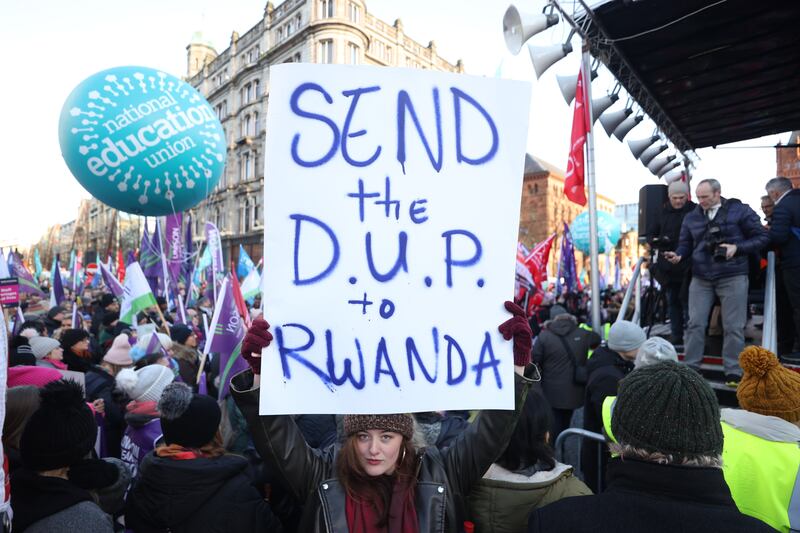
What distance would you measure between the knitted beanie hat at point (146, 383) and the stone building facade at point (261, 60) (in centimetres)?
3486

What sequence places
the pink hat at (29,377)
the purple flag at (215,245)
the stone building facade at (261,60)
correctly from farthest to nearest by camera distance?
the stone building facade at (261,60), the purple flag at (215,245), the pink hat at (29,377)

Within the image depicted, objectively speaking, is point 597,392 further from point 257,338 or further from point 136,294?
point 136,294

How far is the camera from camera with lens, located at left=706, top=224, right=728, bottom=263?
13.1 feet

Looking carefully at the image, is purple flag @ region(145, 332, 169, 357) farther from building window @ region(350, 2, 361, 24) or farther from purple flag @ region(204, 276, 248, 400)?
building window @ region(350, 2, 361, 24)

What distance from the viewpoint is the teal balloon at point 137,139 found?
480 centimetres

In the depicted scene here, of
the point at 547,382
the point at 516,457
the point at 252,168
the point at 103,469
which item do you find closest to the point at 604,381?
the point at 547,382

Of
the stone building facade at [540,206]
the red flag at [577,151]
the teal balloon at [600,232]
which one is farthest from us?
the stone building facade at [540,206]

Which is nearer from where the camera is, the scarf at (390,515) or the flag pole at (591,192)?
the scarf at (390,515)

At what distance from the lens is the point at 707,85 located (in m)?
5.64

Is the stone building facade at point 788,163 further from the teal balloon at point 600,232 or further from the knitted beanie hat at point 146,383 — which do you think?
the knitted beanie hat at point 146,383

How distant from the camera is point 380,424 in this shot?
1.63m

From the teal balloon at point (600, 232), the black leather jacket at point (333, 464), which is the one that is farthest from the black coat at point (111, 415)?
the teal balloon at point (600, 232)

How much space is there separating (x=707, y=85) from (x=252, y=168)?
3919cm

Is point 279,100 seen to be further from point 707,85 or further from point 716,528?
point 707,85
